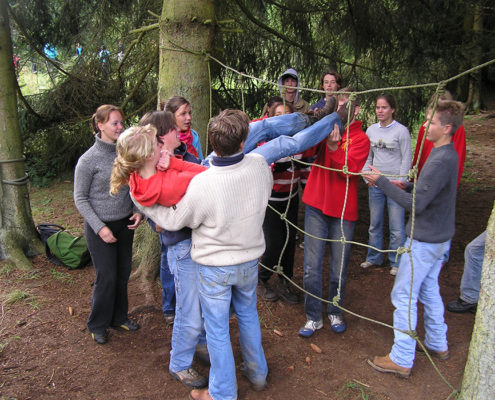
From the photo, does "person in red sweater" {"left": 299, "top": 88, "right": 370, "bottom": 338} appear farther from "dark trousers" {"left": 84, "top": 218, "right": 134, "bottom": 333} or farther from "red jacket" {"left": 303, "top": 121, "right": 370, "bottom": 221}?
"dark trousers" {"left": 84, "top": 218, "right": 134, "bottom": 333}

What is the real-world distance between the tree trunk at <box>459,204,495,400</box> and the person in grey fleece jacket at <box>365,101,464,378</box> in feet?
0.95

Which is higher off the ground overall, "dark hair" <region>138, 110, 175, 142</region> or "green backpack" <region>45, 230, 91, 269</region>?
"dark hair" <region>138, 110, 175, 142</region>

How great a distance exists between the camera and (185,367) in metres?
2.23

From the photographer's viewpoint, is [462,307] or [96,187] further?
[462,307]

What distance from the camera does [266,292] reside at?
316cm

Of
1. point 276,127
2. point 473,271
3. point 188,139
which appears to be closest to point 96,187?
point 188,139

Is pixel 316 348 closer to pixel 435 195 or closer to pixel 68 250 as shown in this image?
pixel 435 195

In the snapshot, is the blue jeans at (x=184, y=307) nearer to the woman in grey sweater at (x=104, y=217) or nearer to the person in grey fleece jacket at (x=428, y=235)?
the woman in grey sweater at (x=104, y=217)

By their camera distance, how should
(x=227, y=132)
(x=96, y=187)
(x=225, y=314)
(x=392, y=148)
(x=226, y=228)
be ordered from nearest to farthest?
(x=227, y=132) < (x=226, y=228) < (x=225, y=314) < (x=96, y=187) < (x=392, y=148)

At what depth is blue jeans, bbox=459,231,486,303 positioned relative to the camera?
9.57ft

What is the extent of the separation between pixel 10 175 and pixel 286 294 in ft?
8.90

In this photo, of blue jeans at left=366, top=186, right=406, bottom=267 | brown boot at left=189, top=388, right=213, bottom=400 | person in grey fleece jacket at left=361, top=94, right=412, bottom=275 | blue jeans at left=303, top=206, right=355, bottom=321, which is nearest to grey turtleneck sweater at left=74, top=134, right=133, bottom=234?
brown boot at left=189, top=388, right=213, bottom=400

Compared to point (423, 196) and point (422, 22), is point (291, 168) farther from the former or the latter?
point (422, 22)

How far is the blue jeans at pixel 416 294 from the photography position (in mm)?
2219
